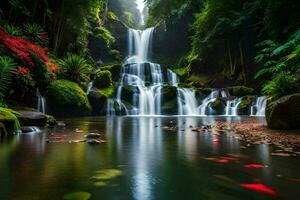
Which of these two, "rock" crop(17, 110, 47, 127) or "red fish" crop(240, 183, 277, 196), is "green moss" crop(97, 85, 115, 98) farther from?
"red fish" crop(240, 183, 277, 196)

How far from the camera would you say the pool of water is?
9.24 ft

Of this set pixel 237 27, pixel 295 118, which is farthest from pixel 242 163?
pixel 237 27

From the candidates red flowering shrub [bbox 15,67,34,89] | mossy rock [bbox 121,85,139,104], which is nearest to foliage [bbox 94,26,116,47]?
mossy rock [bbox 121,85,139,104]

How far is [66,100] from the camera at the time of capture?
17.1m

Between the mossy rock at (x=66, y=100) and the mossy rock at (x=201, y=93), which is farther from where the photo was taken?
the mossy rock at (x=201, y=93)

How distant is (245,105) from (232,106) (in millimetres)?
952

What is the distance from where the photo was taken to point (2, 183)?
3.10 m

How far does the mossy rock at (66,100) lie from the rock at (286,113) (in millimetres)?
11929

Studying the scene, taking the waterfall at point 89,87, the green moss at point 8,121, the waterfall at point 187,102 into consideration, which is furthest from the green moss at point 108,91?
the green moss at point 8,121

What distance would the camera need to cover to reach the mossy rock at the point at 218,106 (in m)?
21.0

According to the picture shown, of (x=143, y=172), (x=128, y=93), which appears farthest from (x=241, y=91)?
(x=143, y=172)

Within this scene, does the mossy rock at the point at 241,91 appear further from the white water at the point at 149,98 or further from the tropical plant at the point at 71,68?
the tropical plant at the point at 71,68

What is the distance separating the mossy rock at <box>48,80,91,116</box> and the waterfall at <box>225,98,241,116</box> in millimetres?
9639

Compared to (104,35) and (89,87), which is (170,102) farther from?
(104,35)
